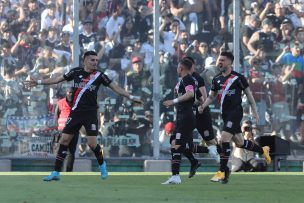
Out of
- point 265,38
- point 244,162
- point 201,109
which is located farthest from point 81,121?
point 265,38

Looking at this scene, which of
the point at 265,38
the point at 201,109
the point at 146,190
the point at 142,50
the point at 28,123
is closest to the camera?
the point at 146,190

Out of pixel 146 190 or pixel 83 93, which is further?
pixel 83 93

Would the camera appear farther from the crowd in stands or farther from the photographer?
the crowd in stands

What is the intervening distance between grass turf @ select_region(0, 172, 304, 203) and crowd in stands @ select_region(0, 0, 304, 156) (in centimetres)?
668

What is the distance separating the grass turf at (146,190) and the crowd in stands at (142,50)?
21.9 ft

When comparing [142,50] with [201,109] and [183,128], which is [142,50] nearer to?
[201,109]

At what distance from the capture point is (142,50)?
2347 cm

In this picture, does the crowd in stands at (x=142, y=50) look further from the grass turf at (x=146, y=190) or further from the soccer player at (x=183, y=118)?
the soccer player at (x=183, y=118)

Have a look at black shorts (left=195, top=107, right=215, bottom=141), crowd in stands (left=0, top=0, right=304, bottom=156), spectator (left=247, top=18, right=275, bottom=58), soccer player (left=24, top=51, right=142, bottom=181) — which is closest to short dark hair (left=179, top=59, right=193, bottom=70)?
soccer player (left=24, top=51, right=142, bottom=181)

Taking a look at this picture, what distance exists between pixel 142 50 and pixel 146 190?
10467 mm

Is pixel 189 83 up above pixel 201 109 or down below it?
above

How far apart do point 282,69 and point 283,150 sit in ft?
8.05

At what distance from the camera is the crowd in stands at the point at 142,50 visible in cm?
2325

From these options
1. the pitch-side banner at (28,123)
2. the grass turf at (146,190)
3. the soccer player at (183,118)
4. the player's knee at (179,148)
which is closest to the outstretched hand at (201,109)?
the soccer player at (183,118)
